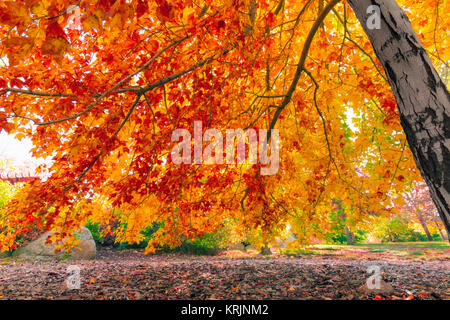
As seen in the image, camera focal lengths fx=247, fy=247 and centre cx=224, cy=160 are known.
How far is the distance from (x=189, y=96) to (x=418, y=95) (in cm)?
238

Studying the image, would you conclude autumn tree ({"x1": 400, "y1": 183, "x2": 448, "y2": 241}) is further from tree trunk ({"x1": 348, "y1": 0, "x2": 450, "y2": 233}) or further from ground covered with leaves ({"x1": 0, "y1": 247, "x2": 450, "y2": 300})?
tree trunk ({"x1": 348, "y1": 0, "x2": 450, "y2": 233})

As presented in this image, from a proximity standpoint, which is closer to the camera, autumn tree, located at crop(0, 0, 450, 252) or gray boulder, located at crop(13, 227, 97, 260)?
autumn tree, located at crop(0, 0, 450, 252)

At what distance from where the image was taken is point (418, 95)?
127cm

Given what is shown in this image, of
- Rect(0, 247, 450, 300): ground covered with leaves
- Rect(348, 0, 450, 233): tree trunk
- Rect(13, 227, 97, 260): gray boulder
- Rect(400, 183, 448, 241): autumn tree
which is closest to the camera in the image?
Rect(348, 0, 450, 233): tree trunk

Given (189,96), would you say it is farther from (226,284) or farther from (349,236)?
(349,236)

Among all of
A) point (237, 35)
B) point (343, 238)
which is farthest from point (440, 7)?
point (343, 238)

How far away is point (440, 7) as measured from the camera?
127 inches

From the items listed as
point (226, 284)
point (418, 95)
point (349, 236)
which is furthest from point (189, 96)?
point (349, 236)

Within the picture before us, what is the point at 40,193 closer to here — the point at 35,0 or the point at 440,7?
the point at 35,0

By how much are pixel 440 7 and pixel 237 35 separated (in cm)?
285

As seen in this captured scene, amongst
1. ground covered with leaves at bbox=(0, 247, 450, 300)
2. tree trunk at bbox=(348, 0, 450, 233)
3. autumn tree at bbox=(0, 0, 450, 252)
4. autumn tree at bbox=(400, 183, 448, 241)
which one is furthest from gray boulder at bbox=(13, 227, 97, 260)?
autumn tree at bbox=(400, 183, 448, 241)

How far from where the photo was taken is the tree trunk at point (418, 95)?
1.20m

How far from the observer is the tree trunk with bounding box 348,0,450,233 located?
120 cm

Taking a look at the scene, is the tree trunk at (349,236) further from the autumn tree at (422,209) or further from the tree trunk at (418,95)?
the tree trunk at (418,95)
